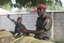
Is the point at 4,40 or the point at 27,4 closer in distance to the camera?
the point at 4,40

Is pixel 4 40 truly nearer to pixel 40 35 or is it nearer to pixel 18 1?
pixel 40 35

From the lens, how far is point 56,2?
1029 centimetres

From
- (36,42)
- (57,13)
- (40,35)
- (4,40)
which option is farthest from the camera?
(57,13)

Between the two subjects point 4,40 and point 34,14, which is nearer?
point 4,40

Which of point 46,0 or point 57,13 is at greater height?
point 46,0

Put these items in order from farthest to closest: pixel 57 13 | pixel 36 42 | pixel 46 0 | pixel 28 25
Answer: pixel 28 25 → pixel 57 13 → pixel 46 0 → pixel 36 42

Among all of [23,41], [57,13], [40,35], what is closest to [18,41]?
[23,41]

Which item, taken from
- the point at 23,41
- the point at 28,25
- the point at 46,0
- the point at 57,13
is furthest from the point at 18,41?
the point at 28,25

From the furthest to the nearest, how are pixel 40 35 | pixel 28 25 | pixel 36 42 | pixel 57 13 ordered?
pixel 28 25
pixel 57 13
pixel 40 35
pixel 36 42

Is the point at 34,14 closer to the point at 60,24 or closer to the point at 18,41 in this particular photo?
the point at 60,24

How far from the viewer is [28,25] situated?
1602cm

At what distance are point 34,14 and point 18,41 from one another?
37.9ft

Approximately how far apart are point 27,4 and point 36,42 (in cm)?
628

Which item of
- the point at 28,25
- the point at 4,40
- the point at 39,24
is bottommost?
the point at 28,25
